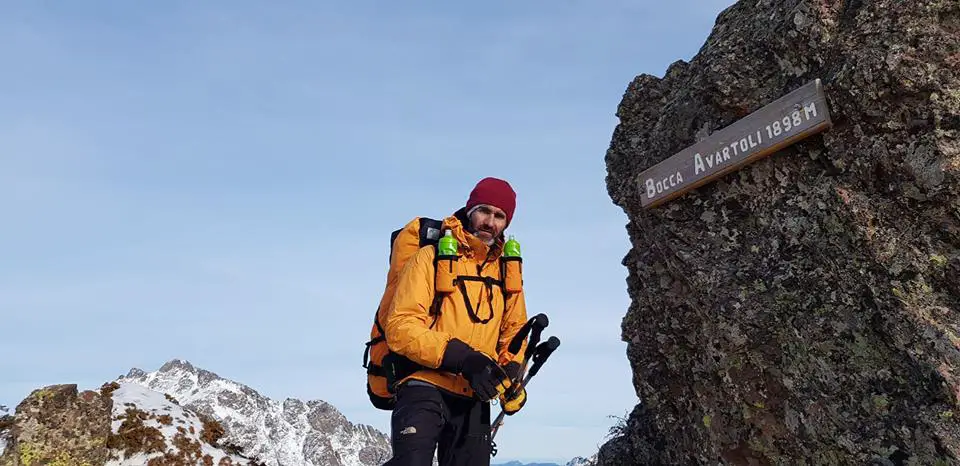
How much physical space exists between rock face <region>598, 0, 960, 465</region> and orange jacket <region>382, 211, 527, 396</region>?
1.84m

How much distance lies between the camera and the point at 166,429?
38.4 feet

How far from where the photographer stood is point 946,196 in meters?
5.25

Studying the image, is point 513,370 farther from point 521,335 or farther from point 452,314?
point 452,314

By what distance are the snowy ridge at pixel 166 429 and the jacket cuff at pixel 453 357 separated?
7.36 metres

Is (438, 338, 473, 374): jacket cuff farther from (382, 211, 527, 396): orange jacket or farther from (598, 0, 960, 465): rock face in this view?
(598, 0, 960, 465): rock face

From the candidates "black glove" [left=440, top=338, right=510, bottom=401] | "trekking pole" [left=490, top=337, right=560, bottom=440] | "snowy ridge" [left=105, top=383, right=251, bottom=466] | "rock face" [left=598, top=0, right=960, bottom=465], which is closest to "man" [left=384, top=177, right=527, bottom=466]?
"black glove" [left=440, top=338, right=510, bottom=401]

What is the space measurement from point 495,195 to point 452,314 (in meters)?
1.22

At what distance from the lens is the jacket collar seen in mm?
6398

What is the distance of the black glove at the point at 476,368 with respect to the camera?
5.75 meters

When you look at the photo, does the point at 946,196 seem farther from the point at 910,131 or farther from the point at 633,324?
the point at 633,324

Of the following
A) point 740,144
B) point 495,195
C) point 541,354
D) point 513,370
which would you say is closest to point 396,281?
point 495,195

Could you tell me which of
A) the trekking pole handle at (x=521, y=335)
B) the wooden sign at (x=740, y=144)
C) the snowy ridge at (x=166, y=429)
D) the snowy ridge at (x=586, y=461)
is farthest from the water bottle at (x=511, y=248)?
the snowy ridge at (x=166, y=429)

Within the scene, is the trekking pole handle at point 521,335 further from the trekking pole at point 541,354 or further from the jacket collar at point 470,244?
the jacket collar at point 470,244

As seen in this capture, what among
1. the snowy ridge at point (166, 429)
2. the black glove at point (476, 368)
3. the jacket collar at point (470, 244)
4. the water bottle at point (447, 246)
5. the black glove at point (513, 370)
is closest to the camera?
the black glove at point (476, 368)
